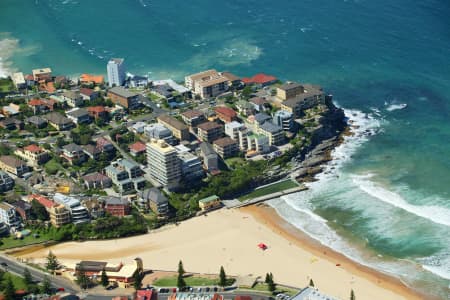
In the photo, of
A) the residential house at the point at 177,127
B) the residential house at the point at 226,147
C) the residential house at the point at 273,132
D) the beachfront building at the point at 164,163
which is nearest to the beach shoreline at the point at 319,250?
the beachfront building at the point at 164,163

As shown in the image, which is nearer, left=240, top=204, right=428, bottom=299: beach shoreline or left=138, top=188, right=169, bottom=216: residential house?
left=240, top=204, right=428, bottom=299: beach shoreline

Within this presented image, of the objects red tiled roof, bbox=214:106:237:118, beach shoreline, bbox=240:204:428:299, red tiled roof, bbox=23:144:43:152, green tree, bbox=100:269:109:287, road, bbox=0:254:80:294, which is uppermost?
red tiled roof, bbox=214:106:237:118

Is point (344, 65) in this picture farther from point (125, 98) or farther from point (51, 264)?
point (51, 264)

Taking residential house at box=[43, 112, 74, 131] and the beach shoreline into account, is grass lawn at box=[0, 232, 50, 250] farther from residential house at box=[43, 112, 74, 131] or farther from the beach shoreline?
residential house at box=[43, 112, 74, 131]

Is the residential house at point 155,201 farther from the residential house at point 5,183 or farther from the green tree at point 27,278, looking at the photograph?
the green tree at point 27,278

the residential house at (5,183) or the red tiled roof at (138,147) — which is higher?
the red tiled roof at (138,147)

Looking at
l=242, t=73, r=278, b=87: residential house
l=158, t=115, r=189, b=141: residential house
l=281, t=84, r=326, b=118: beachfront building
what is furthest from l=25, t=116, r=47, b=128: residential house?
l=281, t=84, r=326, b=118: beachfront building

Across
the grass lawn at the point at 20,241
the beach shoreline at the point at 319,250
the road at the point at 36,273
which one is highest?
the grass lawn at the point at 20,241
